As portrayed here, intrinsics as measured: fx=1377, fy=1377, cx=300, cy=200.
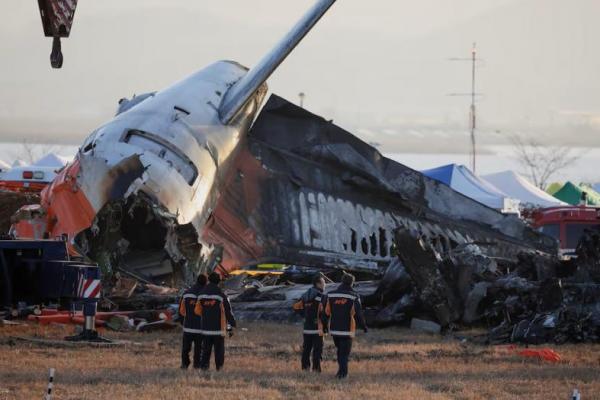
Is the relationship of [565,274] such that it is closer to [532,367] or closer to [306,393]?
[532,367]

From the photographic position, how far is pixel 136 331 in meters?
25.5

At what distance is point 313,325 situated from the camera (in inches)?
771

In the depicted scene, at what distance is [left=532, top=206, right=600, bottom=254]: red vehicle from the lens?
47656mm

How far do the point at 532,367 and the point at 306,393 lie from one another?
4.84m

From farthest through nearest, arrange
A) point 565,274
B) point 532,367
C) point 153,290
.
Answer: point 153,290 → point 565,274 → point 532,367

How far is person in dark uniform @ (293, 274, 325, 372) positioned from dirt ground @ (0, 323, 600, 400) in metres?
0.22

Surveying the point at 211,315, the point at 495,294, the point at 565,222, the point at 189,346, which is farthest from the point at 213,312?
the point at 565,222

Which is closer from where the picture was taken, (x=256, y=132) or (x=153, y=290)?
(x=153, y=290)

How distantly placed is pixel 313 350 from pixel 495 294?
28.2 ft

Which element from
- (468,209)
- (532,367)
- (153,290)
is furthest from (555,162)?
(532,367)

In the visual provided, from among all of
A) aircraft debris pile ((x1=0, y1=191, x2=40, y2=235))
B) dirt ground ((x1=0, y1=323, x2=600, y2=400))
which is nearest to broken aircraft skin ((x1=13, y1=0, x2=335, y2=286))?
dirt ground ((x1=0, y1=323, x2=600, y2=400))

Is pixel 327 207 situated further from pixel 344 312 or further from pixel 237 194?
pixel 344 312

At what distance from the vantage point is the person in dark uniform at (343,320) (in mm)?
18594

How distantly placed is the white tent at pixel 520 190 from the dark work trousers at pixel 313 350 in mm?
45041
